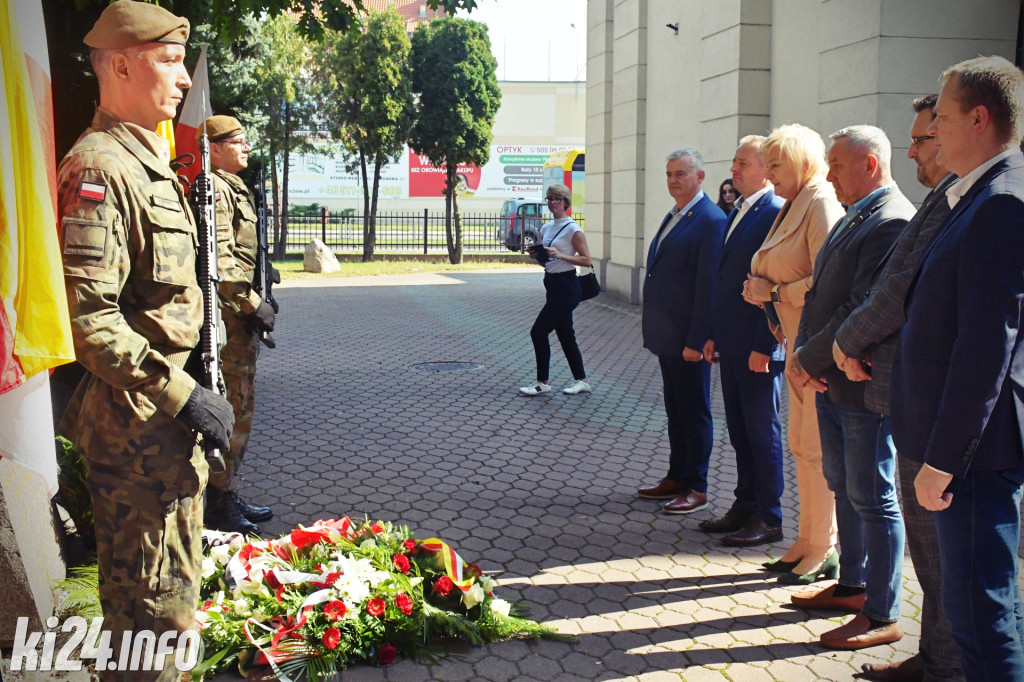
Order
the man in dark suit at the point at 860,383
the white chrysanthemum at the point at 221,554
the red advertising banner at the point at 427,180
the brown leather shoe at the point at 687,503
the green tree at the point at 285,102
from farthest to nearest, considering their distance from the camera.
→ the red advertising banner at the point at 427,180 < the green tree at the point at 285,102 < the brown leather shoe at the point at 687,503 < the white chrysanthemum at the point at 221,554 < the man in dark suit at the point at 860,383

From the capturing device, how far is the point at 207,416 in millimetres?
2795

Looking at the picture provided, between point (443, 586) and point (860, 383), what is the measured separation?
1983 millimetres

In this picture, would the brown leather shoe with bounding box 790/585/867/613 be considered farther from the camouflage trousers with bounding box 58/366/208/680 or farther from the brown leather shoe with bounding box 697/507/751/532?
the camouflage trousers with bounding box 58/366/208/680

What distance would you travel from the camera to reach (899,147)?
357 inches

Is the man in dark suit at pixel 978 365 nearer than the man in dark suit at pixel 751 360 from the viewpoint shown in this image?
Yes

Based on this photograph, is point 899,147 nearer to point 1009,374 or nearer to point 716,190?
point 716,190

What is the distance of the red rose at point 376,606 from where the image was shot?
382cm

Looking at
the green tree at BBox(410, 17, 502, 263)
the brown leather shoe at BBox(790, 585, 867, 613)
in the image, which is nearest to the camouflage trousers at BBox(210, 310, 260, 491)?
the brown leather shoe at BBox(790, 585, 867, 613)

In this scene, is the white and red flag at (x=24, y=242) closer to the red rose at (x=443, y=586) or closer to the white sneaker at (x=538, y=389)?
the red rose at (x=443, y=586)

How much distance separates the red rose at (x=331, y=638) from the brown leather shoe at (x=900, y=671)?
210 cm

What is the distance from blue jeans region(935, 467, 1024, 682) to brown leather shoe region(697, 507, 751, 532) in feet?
8.00

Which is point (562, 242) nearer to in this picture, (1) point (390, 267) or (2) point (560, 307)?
(2) point (560, 307)

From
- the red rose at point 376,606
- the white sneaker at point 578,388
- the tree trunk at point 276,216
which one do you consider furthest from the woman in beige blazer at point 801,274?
the tree trunk at point 276,216

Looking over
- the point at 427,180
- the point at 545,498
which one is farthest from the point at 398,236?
the point at 545,498
